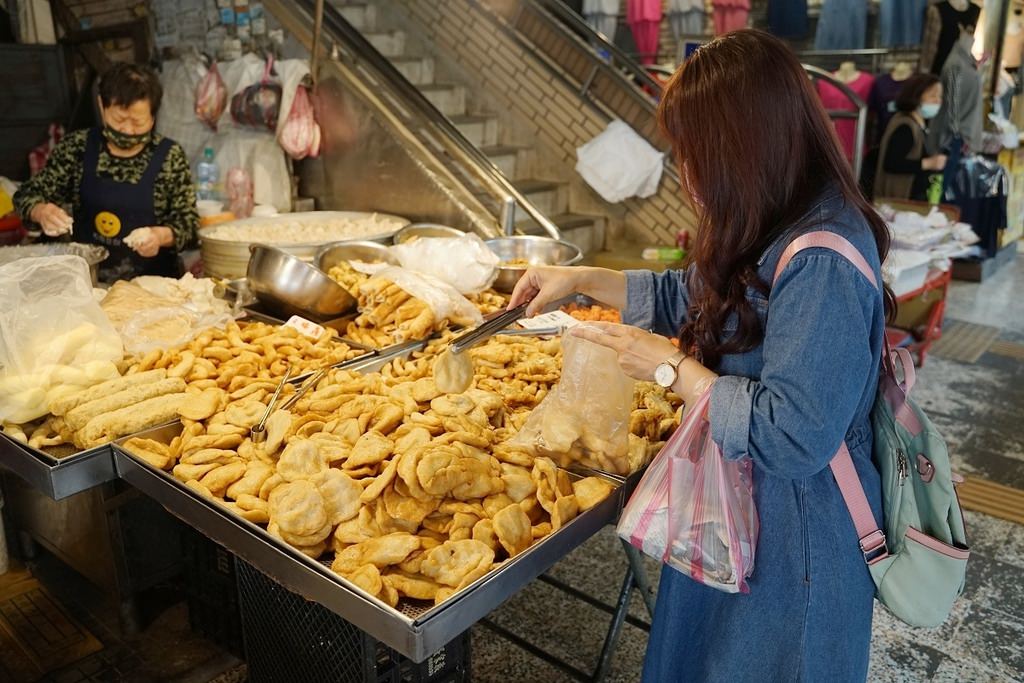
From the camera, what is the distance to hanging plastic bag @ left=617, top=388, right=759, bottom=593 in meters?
1.77

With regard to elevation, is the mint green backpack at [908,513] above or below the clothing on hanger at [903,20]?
below

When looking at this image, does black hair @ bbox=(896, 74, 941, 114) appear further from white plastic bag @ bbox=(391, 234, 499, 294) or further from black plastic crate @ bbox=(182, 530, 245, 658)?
black plastic crate @ bbox=(182, 530, 245, 658)

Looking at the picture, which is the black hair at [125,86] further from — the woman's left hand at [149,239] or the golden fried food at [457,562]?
the golden fried food at [457,562]

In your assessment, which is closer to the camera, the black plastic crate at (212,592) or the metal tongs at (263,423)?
the metal tongs at (263,423)

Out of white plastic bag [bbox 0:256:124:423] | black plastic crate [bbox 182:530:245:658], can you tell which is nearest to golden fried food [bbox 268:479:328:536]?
white plastic bag [bbox 0:256:124:423]

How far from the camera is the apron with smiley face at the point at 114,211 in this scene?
423 cm

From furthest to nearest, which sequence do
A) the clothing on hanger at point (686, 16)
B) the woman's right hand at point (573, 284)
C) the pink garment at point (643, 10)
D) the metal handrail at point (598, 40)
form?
the clothing on hanger at point (686, 16), the pink garment at point (643, 10), the metal handrail at point (598, 40), the woman's right hand at point (573, 284)

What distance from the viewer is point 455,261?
3.62 metres

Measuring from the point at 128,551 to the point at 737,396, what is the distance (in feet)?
8.28

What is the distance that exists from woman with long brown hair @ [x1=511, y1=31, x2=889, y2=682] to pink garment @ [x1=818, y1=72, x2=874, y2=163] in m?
6.27

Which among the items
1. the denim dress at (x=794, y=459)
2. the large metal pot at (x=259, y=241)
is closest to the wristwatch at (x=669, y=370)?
the denim dress at (x=794, y=459)

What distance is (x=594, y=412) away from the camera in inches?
83.7

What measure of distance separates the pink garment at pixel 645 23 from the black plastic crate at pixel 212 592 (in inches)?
382

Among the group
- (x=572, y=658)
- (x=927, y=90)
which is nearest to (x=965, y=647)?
(x=572, y=658)
